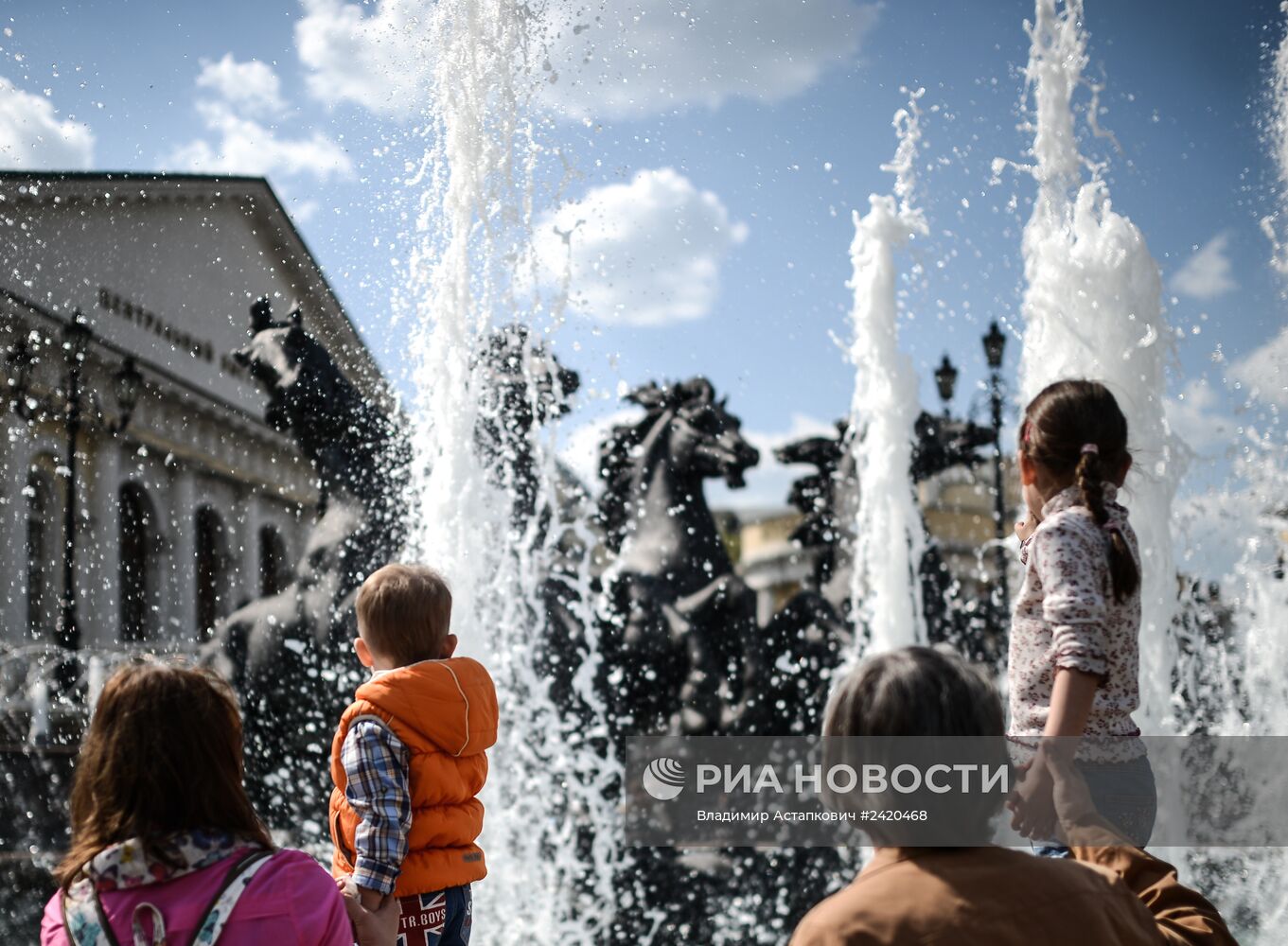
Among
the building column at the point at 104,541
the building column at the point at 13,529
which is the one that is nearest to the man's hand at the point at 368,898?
the building column at the point at 13,529

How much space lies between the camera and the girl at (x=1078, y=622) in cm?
167

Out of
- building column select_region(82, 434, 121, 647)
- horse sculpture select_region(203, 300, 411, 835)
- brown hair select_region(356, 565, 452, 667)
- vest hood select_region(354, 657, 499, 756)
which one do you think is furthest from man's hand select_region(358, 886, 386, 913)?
building column select_region(82, 434, 121, 647)

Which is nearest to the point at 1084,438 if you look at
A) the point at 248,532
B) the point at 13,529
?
the point at 13,529

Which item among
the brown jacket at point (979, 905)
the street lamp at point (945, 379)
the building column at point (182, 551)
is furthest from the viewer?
the building column at point (182, 551)

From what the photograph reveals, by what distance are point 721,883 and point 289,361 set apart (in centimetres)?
383

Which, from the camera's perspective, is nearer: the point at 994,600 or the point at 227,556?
the point at 994,600

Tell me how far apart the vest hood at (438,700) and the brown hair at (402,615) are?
1.8 inches

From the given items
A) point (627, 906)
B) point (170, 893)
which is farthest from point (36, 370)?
point (170, 893)

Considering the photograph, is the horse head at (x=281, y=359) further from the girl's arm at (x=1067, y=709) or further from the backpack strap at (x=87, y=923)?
the girl's arm at (x=1067, y=709)

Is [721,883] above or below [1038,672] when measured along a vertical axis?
below

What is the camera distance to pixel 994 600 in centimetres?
1111

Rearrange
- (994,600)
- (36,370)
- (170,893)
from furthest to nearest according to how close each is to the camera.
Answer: (36,370)
(994,600)
(170,893)

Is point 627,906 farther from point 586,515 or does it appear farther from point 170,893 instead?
point 170,893

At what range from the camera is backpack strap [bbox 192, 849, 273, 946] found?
54.5 inches
